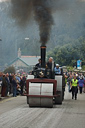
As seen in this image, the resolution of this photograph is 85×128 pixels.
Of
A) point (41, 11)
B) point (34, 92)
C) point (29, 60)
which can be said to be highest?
point (29, 60)

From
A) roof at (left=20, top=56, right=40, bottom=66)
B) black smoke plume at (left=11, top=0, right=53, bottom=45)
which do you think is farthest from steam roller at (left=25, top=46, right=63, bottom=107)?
roof at (left=20, top=56, right=40, bottom=66)

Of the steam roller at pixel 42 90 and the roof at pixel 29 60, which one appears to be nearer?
the steam roller at pixel 42 90

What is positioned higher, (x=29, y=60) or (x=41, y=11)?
(x=29, y=60)

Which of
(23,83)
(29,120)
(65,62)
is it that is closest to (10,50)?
A: (65,62)

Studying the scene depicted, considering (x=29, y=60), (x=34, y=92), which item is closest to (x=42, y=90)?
(x=34, y=92)

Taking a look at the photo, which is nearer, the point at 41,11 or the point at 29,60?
the point at 41,11

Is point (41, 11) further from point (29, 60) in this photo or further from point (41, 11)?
point (29, 60)

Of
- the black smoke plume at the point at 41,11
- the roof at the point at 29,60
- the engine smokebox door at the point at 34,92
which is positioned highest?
the roof at the point at 29,60

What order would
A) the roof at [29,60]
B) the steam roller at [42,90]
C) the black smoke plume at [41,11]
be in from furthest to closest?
1. the roof at [29,60]
2. the black smoke plume at [41,11]
3. the steam roller at [42,90]

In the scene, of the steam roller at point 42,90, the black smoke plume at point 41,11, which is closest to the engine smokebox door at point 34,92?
the steam roller at point 42,90

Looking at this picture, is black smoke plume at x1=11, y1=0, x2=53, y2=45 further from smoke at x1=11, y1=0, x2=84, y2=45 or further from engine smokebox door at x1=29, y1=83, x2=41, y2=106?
engine smokebox door at x1=29, y1=83, x2=41, y2=106

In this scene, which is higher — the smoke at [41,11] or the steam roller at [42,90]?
the smoke at [41,11]

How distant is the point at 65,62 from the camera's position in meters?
76.6

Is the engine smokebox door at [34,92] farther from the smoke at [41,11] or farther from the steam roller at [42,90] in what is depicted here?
the smoke at [41,11]
